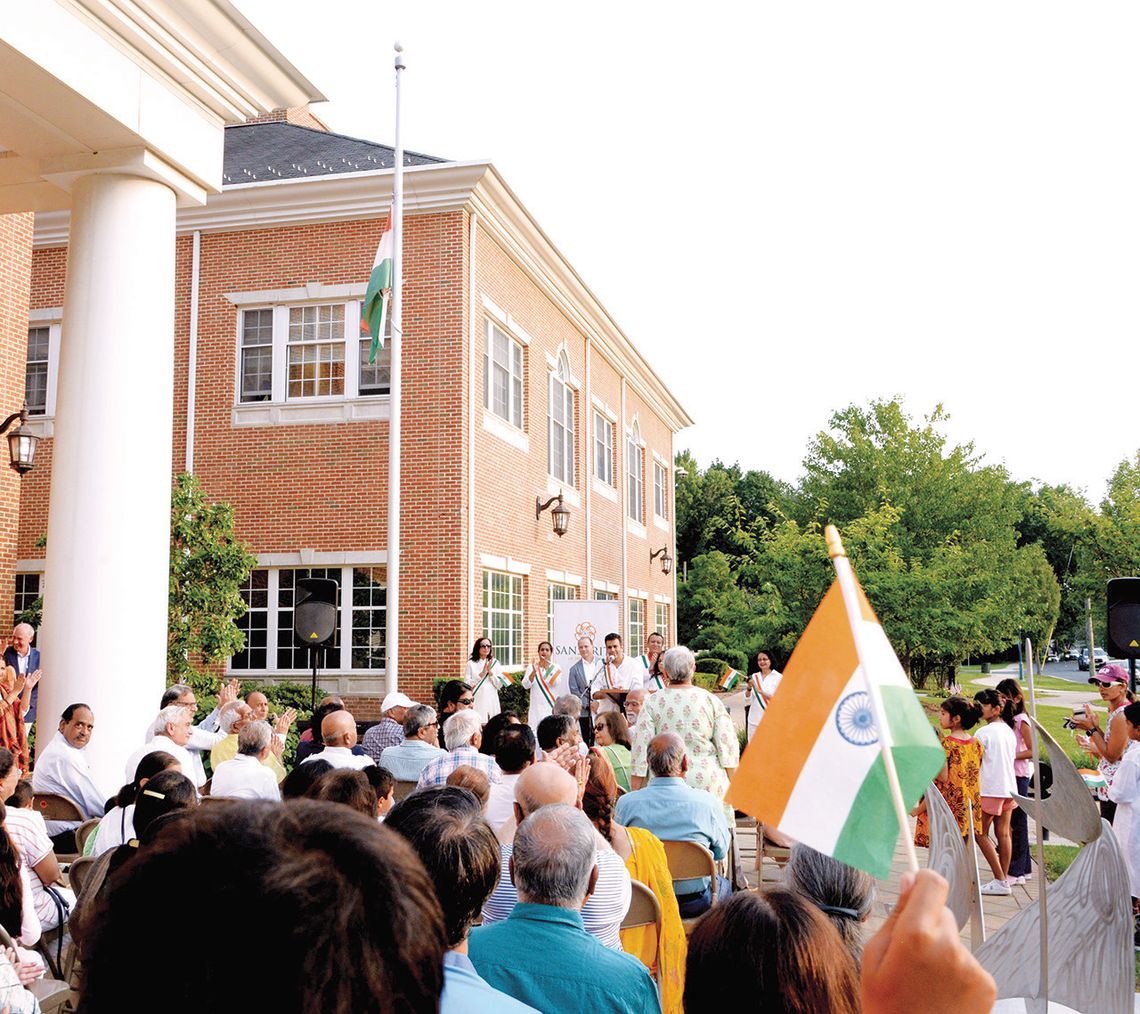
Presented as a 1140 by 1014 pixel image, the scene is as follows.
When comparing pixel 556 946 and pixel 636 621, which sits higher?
pixel 636 621

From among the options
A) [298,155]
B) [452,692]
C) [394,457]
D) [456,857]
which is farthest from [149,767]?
[298,155]

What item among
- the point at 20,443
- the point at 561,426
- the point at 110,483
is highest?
the point at 561,426

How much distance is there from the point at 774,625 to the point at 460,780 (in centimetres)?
2009

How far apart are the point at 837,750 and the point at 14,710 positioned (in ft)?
33.7

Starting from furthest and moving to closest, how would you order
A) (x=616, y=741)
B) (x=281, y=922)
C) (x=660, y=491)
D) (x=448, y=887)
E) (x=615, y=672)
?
(x=660, y=491)
(x=615, y=672)
(x=616, y=741)
(x=448, y=887)
(x=281, y=922)

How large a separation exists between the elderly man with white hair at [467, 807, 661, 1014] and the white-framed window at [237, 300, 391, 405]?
1574 cm

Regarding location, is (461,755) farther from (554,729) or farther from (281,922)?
(281,922)

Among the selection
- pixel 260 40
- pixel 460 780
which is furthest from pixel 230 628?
pixel 460 780

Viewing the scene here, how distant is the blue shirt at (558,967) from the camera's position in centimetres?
303

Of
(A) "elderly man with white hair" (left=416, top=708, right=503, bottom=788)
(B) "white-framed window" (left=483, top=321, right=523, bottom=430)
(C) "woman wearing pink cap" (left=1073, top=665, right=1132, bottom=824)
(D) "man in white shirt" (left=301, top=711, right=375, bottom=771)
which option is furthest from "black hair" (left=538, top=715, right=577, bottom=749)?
(B) "white-framed window" (left=483, top=321, right=523, bottom=430)

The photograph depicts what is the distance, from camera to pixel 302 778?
5.49 metres

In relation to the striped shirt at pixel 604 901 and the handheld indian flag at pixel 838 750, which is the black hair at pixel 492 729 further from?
the handheld indian flag at pixel 838 750

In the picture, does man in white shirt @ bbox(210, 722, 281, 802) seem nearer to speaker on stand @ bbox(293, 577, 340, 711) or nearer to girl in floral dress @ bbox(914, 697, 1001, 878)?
girl in floral dress @ bbox(914, 697, 1001, 878)

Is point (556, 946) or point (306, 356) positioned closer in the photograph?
point (556, 946)
